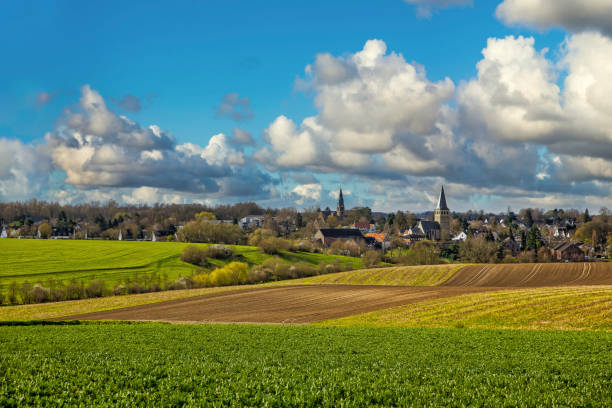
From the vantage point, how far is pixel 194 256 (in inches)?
3932

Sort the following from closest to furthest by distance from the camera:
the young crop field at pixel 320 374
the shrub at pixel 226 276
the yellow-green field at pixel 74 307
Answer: the young crop field at pixel 320 374 → the yellow-green field at pixel 74 307 → the shrub at pixel 226 276

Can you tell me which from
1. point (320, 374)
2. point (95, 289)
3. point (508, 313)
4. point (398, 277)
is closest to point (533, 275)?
point (398, 277)

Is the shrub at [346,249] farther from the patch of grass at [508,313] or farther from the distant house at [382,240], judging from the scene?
the patch of grass at [508,313]

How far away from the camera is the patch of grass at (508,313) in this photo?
32188mm

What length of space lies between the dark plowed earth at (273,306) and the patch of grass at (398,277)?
1063cm

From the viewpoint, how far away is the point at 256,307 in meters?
50.8

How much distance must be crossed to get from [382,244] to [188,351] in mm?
145719

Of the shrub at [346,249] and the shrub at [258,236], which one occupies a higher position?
the shrub at [258,236]

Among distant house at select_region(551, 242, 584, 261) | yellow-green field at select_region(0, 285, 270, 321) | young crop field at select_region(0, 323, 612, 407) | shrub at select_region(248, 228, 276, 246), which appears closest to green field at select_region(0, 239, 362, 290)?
shrub at select_region(248, 228, 276, 246)

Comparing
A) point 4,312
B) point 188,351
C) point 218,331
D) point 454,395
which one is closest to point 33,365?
point 188,351

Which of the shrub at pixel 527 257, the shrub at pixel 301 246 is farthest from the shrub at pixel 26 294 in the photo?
the shrub at pixel 527 257

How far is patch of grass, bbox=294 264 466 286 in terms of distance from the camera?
7156cm

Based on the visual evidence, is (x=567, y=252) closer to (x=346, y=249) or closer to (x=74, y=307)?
(x=346, y=249)

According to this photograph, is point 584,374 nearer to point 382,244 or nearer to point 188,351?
point 188,351
